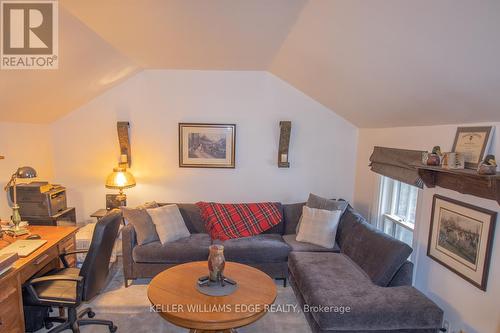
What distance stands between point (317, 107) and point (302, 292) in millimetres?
2489

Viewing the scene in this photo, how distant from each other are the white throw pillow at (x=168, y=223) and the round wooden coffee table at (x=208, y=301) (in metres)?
0.83

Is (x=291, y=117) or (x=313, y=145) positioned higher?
(x=291, y=117)

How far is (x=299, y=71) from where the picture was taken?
316 centimetres

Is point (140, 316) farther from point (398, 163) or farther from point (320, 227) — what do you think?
point (398, 163)

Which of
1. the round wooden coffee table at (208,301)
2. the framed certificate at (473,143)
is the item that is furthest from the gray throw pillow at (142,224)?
the framed certificate at (473,143)

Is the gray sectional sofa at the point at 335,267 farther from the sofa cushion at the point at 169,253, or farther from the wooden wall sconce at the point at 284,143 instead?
the wooden wall sconce at the point at 284,143

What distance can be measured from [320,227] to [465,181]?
1570mm

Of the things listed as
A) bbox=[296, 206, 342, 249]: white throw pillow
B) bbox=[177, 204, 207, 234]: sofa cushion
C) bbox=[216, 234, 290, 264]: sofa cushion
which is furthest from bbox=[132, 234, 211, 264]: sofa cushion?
bbox=[296, 206, 342, 249]: white throw pillow

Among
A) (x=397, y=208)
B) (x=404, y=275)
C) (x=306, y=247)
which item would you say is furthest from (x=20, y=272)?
(x=397, y=208)

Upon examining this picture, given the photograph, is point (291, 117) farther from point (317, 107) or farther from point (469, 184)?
point (469, 184)

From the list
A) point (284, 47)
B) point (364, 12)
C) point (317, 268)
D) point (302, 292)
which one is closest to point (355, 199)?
point (317, 268)

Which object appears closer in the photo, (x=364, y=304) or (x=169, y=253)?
(x=364, y=304)

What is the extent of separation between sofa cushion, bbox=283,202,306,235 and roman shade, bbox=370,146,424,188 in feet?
3.45

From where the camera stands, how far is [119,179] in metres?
3.63
